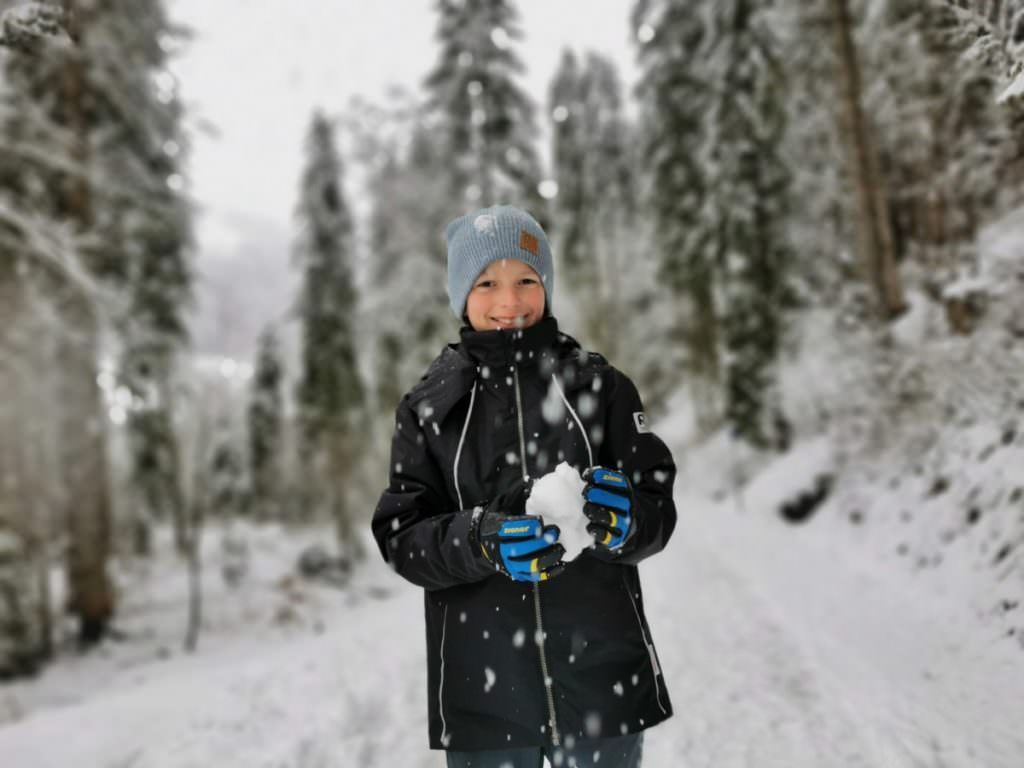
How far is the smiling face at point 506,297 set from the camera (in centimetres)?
224

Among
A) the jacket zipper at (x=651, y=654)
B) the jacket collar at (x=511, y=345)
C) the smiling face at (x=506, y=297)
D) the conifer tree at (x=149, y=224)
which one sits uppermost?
the conifer tree at (x=149, y=224)

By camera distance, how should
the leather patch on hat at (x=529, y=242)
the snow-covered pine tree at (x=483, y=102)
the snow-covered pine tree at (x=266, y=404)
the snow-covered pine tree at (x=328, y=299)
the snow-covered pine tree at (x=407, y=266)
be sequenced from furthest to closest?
the snow-covered pine tree at (x=266, y=404), the snow-covered pine tree at (x=328, y=299), the snow-covered pine tree at (x=407, y=266), the snow-covered pine tree at (x=483, y=102), the leather patch on hat at (x=529, y=242)

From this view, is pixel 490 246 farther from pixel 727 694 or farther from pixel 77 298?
pixel 77 298

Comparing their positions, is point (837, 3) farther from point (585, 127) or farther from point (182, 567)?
point (182, 567)

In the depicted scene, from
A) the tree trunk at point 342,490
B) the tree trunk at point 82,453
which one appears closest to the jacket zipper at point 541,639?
the tree trunk at point 82,453

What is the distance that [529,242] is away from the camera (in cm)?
230

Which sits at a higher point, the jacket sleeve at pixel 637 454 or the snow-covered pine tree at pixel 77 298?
the snow-covered pine tree at pixel 77 298

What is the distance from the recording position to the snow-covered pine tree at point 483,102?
1645 cm

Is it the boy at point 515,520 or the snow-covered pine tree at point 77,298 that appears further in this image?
the snow-covered pine tree at point 77,298

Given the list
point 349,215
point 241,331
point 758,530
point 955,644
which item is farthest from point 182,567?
point 955,644

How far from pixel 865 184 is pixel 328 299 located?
685 inches

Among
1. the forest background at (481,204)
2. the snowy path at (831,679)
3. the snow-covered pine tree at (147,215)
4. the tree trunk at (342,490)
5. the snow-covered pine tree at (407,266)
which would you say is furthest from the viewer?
the tree trunk at (342,490)

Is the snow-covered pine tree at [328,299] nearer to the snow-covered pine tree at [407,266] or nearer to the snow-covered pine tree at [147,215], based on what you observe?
the snow-covered pine tree at [407,266]

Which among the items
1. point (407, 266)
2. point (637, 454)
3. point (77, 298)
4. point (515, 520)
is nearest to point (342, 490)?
point (407, 266)
